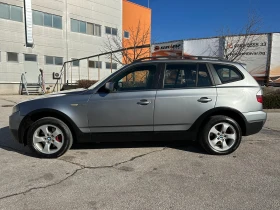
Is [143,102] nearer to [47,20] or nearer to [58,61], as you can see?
[58,61]

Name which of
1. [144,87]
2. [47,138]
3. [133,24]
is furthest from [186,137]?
[133,24]

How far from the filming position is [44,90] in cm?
1983

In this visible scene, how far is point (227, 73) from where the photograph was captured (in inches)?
168

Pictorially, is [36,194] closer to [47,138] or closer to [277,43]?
[47,138]

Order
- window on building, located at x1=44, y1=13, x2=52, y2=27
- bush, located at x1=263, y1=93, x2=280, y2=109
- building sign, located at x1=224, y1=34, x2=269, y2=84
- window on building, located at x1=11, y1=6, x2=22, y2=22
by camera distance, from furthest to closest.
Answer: window on building, located at x1=44, y1=13, x2=52, y2=27, window on building, located at x1=11, y1=6, x2=22, y2=22, building sign, located at x1=224, y1=34, x2=269, y2=84, bush, located at x1=263, y1=93, x2=280, y2=109

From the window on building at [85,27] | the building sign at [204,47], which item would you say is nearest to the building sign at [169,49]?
the building sign at [204,47]

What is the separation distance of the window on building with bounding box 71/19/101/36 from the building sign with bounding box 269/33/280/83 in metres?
16.2

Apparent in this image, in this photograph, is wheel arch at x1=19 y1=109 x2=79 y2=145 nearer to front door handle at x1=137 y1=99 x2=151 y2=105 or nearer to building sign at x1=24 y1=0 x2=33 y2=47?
front door handle at x1=137 y1=99 x2=151 y2=105

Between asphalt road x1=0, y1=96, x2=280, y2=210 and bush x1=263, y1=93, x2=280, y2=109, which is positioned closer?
asphalt road x1=0, y1=96, x2=280, y2=210

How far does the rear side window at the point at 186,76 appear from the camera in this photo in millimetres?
4152

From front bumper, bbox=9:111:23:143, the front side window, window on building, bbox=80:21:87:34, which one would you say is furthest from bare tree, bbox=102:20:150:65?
front bumper, bbox=9:111:23:143

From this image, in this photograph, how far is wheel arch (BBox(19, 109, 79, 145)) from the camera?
158 inches

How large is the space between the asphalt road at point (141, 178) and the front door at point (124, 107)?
22.5 inches

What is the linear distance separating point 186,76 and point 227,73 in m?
0.82
